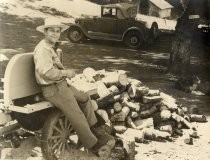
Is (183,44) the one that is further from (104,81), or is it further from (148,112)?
(104,81)

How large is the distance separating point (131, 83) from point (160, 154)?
939 mm

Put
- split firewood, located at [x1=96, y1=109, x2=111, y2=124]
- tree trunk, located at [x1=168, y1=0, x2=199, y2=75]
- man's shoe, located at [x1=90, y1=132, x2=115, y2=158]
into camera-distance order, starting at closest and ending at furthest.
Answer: man's shoe, located at [x1=90, y1=132, x2=115, y2=158] → split firewood, located at [x1=96, y1=109, x2=111, y2=124] → tree trunk, located at [x1=168, y1=0, x2=199, y2=75]

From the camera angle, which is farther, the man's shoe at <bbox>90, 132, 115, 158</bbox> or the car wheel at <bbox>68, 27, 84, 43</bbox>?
the car wheel at <bbox>68, 27, 84, 43</bbox>

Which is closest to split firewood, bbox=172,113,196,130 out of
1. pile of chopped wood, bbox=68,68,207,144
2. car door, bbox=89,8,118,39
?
pile of chopped wood, bbox=68,68,207,144

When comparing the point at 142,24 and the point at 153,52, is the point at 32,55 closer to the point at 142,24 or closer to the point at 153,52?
the point at 153,52

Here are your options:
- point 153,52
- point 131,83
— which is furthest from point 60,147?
point 153,52

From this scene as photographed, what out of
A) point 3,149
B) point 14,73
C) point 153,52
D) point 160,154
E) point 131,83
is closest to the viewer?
point 14,73

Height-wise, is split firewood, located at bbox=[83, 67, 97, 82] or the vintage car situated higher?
the vintage car

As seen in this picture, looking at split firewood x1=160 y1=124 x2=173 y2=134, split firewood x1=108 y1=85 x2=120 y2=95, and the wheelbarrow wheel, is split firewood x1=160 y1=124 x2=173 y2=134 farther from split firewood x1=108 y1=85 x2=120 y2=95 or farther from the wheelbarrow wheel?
the wheelbarrow wheel

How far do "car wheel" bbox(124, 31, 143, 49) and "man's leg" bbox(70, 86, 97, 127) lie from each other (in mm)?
2522

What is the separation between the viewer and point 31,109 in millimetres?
2781

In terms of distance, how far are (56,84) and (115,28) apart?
372 cm

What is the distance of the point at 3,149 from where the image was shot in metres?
3.17

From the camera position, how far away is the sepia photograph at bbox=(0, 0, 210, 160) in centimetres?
293
